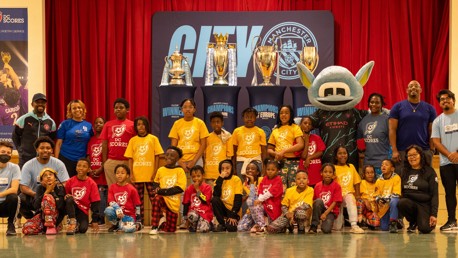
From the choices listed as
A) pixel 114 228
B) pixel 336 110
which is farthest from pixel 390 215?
pixel 114 228

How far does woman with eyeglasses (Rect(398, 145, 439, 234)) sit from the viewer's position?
26.8ft

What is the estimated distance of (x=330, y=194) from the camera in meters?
8.31

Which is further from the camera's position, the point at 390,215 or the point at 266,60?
the point at 266,60

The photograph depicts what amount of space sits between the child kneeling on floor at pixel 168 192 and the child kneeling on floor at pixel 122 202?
0.21m

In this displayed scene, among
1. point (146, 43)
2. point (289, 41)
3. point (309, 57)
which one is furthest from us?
point (146, 43)

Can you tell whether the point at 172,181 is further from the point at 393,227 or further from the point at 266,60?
the point at 393,227

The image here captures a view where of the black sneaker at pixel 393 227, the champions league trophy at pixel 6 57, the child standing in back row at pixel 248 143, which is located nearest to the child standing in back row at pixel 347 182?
the black sneaker at pixel 393 227

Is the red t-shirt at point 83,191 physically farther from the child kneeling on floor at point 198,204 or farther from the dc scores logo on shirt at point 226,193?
the dc scores logo on shirt at point 226,193

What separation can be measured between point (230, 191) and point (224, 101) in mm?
1409

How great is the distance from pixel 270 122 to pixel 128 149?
1.64 meters

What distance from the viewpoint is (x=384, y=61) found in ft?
38.8

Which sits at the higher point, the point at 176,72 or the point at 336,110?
the point at 176,72

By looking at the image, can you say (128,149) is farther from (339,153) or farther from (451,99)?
(451,99)

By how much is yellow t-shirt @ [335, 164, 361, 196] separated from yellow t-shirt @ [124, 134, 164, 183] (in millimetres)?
1954
